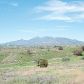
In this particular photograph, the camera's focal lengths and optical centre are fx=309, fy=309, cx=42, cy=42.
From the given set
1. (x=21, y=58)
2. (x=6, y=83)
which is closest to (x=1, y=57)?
(x=21, y=58)

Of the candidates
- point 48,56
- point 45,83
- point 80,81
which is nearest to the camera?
point 80,81

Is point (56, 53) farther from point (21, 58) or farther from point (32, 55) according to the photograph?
point (21, 58)

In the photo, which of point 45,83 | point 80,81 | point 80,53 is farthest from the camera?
point 80,53

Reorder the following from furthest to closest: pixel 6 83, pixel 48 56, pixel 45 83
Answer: pixel 48 56 < pixel 6 83 < pixel 45 83

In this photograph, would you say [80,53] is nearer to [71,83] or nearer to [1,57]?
[1,57]

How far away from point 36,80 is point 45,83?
2067mm

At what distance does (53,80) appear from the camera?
81.6 ft

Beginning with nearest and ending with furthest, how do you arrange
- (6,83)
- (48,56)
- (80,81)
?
(80,81) < (6,83) < (48,56)

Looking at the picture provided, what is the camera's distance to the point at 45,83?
23547 millimetres

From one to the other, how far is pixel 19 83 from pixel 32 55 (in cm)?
6343

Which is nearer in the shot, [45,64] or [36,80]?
[36,80]

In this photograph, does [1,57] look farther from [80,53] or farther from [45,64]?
[45,64]

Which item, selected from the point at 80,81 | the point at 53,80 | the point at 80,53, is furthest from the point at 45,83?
the point at 80,53

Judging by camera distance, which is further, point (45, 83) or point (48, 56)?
point (48, 56)
